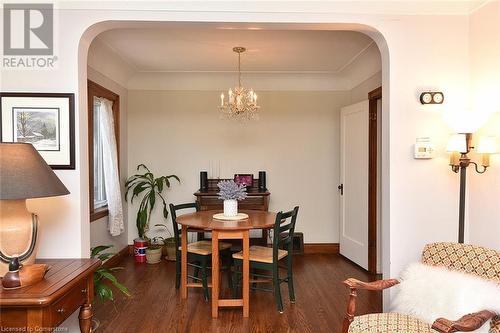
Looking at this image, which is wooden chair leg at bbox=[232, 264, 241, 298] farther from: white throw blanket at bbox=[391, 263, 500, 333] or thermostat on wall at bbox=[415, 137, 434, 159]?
thermostat on wall at bbox=[415, 137, 434, 159]

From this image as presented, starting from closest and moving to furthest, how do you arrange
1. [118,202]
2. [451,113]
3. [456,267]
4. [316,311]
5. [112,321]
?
[456,267] < [451,113] < [112,321] < [316,311] < [118,202]

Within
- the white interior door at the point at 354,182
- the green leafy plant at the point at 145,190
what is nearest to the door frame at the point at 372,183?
the white interior door at the point at 354,182

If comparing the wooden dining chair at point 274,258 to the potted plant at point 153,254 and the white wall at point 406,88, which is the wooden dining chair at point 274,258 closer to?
the white wall at point 406,88

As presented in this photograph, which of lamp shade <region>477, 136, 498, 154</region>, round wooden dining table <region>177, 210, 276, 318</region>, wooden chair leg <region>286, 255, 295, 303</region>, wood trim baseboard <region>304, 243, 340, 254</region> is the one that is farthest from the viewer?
wood trim baseboard <region>304, 243, 340, 254</region>

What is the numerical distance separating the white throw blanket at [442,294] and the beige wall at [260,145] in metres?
2.89

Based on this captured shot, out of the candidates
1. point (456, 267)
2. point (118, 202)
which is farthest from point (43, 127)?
point (456, 267)

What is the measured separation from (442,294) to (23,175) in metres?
2.33

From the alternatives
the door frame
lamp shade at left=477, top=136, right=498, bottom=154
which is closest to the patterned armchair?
lamp shade at left=477, top=136, right=498, bottom=154

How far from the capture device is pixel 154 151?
16.3 ft

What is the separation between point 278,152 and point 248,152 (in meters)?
0.44

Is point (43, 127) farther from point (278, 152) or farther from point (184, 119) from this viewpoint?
point (278, 152)

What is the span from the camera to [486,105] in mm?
2328

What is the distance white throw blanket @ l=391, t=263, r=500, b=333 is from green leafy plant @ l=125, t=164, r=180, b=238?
3.42 m

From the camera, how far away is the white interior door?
4125 millimetres
